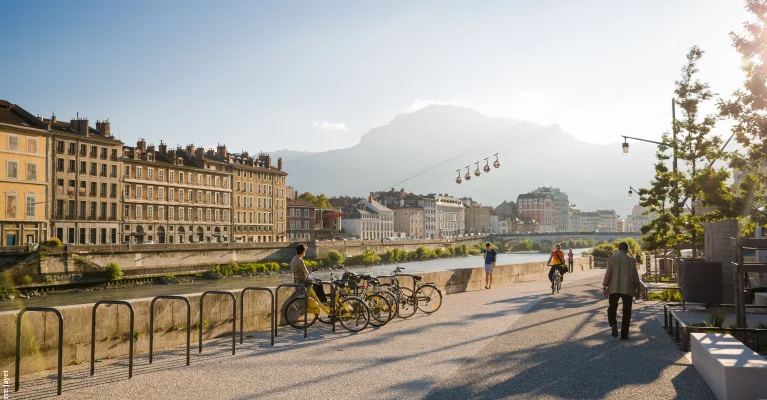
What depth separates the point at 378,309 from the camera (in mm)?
11672

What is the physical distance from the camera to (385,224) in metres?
138

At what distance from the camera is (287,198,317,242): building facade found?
103m

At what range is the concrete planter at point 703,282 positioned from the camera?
43.0ft

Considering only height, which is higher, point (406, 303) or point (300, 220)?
point (300, 220)

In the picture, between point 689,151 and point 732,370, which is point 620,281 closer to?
point 732,370

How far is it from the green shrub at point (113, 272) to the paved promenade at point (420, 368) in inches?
2011

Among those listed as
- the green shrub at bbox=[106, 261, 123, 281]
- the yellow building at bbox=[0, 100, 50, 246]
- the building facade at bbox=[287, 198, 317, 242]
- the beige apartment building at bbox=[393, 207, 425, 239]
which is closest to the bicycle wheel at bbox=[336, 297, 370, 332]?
the green shrub at bbox=[106, 261, 123, 281]

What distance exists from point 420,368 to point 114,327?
4298 millimetres

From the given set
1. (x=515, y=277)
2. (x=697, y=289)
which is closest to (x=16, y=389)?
(x=697, y=289)

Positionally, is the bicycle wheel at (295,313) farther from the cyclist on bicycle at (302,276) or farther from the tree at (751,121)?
the tree at (751,121)

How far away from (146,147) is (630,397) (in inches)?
3175

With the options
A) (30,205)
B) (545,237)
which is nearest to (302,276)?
(30,205)

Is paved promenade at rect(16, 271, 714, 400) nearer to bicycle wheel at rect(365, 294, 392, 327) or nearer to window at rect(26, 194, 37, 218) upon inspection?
bicycle wheel at rect(365, 294, 392, 327)

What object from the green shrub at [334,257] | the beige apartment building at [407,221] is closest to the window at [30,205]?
the green shrub at [334,257]
